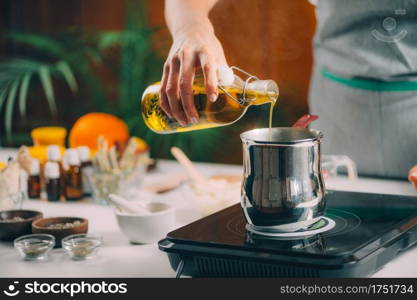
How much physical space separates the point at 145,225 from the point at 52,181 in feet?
1.49

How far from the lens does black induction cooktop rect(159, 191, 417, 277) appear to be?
1021 mm

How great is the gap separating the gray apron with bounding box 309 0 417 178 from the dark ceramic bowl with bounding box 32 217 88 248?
2.82 feet

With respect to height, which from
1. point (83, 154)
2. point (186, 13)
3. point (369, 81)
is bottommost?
point (83, 154)

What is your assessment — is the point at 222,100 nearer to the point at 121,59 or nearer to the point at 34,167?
the point at 34,167

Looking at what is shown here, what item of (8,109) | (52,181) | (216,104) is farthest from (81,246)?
(8,109)

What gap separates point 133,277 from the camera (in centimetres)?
117

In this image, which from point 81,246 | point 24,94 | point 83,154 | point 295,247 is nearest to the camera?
point 295,247

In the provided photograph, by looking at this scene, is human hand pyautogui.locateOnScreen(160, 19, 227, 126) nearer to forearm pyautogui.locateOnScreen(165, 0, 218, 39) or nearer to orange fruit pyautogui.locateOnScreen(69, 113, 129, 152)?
forearm pyautogui.locateOnScreen(165, 0, 218, 39)

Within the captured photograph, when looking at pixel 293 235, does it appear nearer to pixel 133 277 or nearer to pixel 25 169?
pixel 133 277

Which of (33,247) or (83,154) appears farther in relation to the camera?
(83,154)

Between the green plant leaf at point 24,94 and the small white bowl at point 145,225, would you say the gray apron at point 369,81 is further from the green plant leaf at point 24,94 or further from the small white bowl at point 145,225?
the green plant leaf at point 24,94

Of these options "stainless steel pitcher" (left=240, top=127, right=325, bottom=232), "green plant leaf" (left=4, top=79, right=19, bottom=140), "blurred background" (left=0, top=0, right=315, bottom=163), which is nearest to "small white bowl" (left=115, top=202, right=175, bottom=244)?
"stainless steel pitcher" (left=240, top=127, right=325, bottom=232)

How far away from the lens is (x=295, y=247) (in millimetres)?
1055

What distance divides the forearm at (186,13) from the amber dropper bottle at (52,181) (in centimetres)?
46
